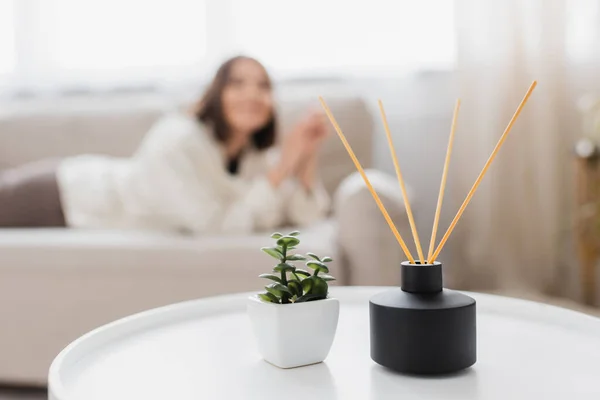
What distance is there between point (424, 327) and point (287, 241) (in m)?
0.17

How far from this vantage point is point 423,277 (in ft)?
2.19

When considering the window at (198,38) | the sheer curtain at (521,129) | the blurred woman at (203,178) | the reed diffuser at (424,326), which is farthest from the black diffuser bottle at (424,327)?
the window at (198,38)

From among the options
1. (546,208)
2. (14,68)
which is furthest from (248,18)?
(546,208)

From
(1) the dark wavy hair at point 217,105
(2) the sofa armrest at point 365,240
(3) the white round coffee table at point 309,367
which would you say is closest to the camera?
(3) the white round coffee table at point 309,367

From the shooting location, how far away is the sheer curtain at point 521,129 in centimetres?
238

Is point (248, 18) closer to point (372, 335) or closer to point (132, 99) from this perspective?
point (132, 99)

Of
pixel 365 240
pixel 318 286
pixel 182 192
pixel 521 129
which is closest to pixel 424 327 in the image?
pixel 318 286

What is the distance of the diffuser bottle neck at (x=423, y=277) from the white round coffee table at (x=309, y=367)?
0.28ft

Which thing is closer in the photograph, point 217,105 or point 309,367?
point 309,367

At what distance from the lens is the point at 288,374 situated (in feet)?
2.23

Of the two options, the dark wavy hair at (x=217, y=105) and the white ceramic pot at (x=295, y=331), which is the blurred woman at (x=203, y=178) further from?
the white ceramic pot at (x=295, y=331)

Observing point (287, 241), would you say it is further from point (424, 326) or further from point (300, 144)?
point (300, 144)

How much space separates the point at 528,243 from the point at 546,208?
5.5 inches

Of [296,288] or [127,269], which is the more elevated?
[296,288]
